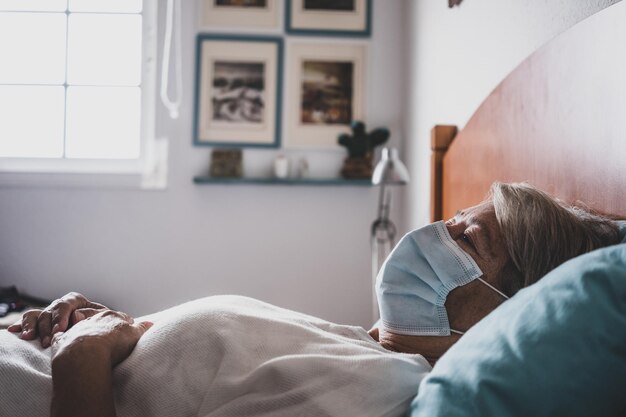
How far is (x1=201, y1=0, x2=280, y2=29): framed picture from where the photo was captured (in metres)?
3.22

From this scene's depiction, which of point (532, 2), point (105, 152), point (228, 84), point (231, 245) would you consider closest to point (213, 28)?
point (228, 84)

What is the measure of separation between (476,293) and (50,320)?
78 cm

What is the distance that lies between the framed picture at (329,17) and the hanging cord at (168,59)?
570 mm

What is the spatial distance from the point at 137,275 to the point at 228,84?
1108 mm

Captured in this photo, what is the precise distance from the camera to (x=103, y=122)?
3340mm

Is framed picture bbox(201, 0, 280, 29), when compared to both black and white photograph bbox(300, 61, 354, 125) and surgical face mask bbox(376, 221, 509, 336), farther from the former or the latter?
surgical face mask bbox(376, 221, 509, 336)

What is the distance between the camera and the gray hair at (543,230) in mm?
976

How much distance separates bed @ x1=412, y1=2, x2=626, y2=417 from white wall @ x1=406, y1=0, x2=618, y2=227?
131 millimetres

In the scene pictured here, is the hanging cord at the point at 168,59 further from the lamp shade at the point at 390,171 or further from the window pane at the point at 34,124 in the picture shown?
the lamp shade at the point at 390,171

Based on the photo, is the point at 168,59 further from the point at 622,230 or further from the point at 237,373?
the point at 622,230

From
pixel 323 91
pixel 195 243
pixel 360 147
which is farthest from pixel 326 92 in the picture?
pixel 195 243

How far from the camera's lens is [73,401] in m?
0.84

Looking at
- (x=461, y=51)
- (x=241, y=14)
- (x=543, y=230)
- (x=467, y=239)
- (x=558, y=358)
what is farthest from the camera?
(x=241, y=14)

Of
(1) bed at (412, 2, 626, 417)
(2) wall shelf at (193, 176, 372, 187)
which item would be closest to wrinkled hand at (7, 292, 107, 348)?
(1) bed at (412, 2, 626, 417)
